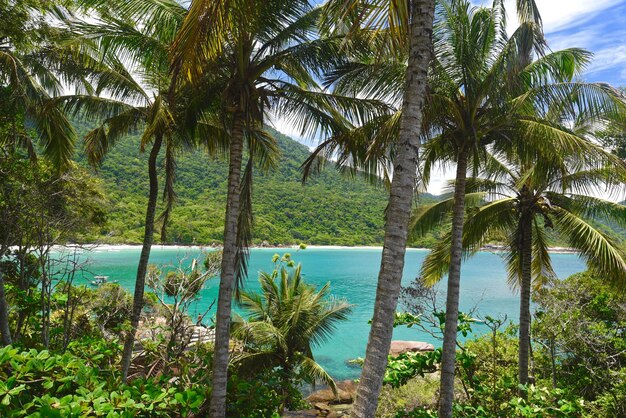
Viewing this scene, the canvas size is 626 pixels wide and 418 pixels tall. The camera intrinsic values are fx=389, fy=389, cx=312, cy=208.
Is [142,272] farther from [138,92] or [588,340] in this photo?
[588,340]

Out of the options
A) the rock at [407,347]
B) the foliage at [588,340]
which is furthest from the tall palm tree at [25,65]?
the rock at [407,347]

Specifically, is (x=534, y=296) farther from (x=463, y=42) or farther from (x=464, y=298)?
(x=464, y=298)

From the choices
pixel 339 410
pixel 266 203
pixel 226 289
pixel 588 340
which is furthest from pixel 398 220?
pixel 266 203

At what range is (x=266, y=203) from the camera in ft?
209

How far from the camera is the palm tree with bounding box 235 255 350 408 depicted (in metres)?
9.16

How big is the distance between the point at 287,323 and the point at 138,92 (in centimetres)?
608

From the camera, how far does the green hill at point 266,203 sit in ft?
122

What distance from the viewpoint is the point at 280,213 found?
64.2 meters

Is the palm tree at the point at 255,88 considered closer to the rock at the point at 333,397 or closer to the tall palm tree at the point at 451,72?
the tall palm tree at the point at 451,72

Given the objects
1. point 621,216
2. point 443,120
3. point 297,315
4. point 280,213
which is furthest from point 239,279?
point 280,213

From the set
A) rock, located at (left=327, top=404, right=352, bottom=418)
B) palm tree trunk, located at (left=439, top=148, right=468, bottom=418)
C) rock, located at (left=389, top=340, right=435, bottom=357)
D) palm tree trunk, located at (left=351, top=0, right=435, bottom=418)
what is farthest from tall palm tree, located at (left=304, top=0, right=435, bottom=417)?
rock, located at (left=389, top=340, right=435, bottom=357)

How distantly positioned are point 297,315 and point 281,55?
246 inches

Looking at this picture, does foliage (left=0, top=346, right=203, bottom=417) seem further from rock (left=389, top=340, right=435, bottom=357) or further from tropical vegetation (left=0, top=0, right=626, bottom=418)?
rock (left=389, top=340, right=435, bottom=357)

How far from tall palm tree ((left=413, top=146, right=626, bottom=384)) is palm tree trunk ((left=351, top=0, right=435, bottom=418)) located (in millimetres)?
4071
